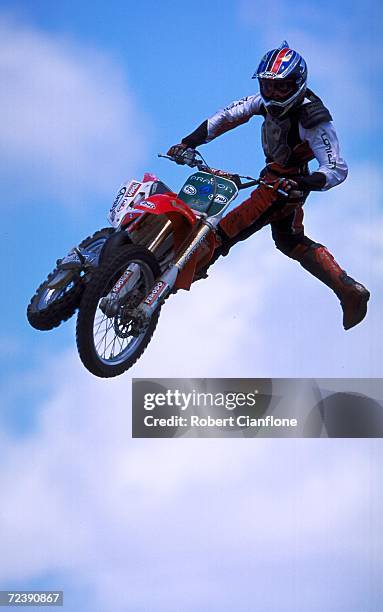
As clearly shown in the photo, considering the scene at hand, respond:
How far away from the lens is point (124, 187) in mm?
4922

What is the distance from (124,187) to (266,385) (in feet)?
3.91

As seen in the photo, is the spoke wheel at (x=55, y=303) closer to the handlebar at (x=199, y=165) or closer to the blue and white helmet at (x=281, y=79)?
the handlebar at (x=199, y=165)

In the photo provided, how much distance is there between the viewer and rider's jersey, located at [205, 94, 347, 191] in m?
5.11

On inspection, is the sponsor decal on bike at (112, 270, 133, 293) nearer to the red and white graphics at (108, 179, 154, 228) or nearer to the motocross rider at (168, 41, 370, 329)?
the red and white graphics at (108, 179, 154, 228)

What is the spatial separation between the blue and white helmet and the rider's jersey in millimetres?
91

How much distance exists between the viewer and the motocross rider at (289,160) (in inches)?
199

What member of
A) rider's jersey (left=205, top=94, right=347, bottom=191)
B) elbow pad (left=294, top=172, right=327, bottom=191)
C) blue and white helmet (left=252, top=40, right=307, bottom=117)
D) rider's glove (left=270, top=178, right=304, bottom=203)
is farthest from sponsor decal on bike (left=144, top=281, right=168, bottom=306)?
blue and white helmet (left=252, top=40, right=307, bottom=117)

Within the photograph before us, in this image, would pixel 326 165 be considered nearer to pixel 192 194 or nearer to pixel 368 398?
pixel 192 194

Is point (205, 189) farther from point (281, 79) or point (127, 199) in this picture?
point (281, 79)

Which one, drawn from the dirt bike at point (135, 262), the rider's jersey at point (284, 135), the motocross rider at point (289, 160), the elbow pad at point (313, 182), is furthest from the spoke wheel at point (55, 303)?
the rider's jersey at point (284, 135)

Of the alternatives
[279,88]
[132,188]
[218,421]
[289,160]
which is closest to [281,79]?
[279,88]

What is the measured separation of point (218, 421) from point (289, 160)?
4.12 feet

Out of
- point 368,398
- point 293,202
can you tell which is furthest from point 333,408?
point 293,202

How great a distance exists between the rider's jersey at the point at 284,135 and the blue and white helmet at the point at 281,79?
91 mm
